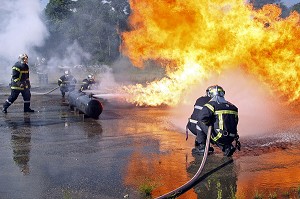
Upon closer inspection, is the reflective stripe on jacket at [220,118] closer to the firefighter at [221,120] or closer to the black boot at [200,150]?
the firefighter at [221,120]

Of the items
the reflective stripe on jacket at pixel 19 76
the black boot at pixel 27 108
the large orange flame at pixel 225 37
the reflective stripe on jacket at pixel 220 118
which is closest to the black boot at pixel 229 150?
the reflective stripe on jacket at pixel 220 118

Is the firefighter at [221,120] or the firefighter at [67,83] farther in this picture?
the firefighter at [67,83]

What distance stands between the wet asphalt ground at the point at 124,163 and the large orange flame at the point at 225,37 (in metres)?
2.34

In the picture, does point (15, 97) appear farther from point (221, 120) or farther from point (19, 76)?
point (221, 120)

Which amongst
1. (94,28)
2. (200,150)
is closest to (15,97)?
(200,150)

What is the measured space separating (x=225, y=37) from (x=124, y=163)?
7.18 meters

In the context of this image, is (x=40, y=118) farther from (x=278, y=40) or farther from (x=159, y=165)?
(x=278, y=40)

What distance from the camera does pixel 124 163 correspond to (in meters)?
8.02

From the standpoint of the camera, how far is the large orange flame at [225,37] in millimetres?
13445

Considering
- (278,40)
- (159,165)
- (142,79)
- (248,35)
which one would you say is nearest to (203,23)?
(248,35)

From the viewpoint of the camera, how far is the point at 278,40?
44.0ft

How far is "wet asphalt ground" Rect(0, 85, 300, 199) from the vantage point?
6.36 meters

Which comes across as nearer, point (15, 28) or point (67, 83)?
point (67, 83)

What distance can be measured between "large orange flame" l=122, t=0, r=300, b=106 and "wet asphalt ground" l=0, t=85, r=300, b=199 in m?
2.34
